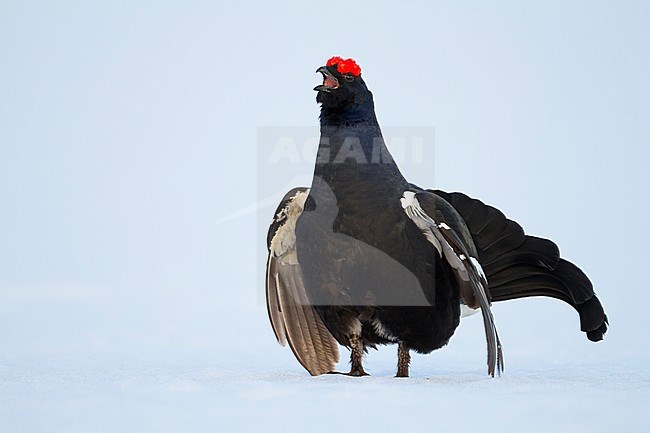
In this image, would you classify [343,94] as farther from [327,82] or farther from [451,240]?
[451,240]

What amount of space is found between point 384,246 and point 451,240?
0.75ft

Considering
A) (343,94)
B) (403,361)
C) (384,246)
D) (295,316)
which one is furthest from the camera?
(295,316)

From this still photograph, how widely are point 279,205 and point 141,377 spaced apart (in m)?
0.84

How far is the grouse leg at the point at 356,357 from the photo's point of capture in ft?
10.9

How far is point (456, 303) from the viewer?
325 centimetres

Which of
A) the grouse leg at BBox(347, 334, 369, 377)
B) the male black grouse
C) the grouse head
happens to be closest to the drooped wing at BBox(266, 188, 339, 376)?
the male black grouse

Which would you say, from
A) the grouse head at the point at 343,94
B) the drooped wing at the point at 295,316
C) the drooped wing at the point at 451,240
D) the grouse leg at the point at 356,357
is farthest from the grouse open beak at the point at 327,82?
the grouse leg at the point at 356,357

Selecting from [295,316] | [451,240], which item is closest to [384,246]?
[451,240]

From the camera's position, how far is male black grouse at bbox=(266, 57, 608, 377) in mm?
3037

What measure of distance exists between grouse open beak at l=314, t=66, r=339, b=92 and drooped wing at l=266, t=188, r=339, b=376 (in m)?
0.67

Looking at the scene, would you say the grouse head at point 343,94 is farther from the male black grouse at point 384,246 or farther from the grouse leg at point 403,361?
the grouse leg at point 403,361

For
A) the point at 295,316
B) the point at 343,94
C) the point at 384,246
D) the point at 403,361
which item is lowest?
the point at 403,361

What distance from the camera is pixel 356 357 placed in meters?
3.34

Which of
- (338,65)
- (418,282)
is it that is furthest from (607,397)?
(338,65)
